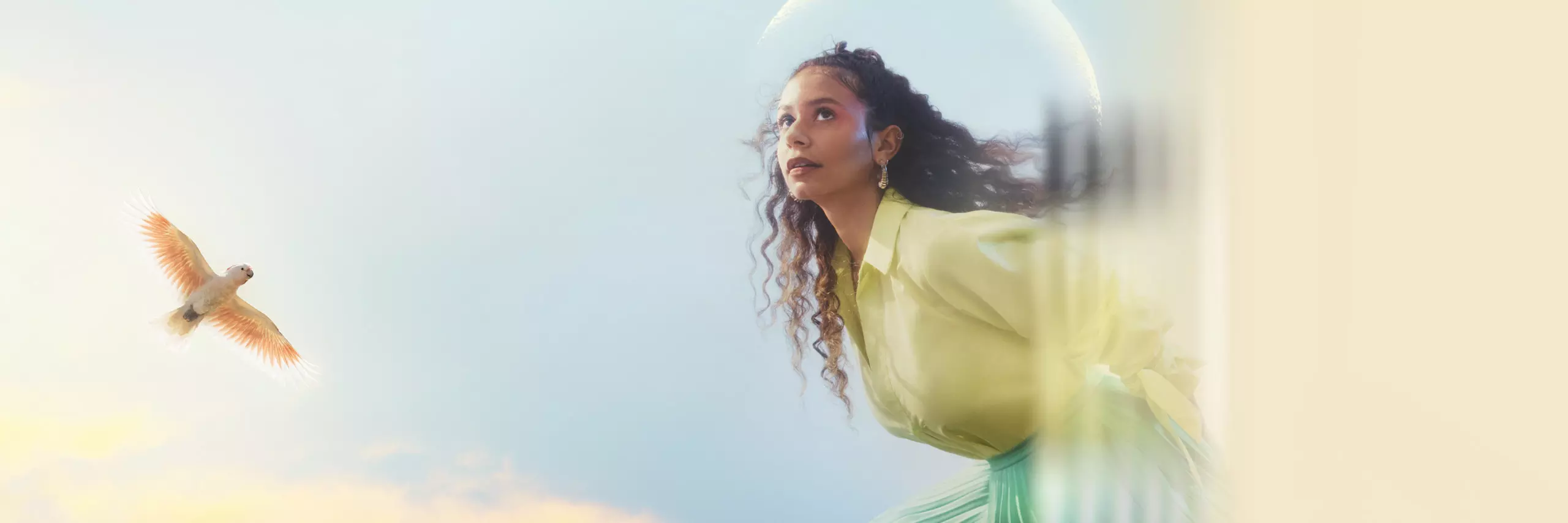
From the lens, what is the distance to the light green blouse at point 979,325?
125 cm

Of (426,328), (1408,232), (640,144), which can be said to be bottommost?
(426,328)

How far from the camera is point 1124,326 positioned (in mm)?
1208

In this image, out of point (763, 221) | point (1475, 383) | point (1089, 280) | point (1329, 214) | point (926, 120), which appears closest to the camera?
point (1475, 383)

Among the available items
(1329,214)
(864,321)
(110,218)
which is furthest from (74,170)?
(1329,214)

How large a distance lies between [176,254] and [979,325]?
3.55ft

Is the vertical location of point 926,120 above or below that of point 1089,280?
above

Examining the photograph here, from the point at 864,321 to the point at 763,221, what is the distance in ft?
0.65

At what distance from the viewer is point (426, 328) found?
149 cm

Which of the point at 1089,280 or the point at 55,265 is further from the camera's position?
the point at 55,265

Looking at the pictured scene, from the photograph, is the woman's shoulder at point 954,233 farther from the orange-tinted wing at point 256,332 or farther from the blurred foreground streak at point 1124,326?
the orange-tinted wing at point 256,332

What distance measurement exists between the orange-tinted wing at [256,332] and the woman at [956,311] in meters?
0.70

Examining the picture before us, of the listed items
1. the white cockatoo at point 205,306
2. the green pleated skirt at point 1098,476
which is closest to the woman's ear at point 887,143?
the green pleated skirt at point 1098,476

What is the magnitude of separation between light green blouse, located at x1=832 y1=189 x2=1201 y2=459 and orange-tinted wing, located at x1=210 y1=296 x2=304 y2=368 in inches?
31.3

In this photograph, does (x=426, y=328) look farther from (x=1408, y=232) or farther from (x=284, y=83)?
(x=1408, y=232)
